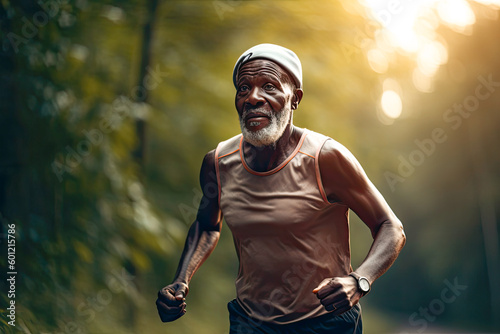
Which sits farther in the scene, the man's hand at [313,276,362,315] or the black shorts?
the black shorts

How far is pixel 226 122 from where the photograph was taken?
5.12 meters

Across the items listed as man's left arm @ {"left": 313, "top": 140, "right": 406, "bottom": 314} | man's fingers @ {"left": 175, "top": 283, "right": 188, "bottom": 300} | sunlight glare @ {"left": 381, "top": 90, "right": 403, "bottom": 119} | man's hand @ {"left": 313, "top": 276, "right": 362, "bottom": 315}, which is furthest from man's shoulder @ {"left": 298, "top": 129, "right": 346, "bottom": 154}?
sunlight glare @ {"left": 381, "top": 90, "right": 403, "bottom": 119}

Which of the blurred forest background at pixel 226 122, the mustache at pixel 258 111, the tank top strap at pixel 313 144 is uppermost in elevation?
the mustache at pixel 258 111

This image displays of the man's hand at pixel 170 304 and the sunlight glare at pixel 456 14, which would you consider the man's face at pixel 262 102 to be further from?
the sunlight glare at pixel 456 14

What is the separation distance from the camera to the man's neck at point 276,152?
9.34 feet

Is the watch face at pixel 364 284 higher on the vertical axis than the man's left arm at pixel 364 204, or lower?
lower

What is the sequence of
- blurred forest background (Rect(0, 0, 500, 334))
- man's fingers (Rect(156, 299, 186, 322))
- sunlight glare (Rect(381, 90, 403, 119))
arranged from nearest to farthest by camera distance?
man's fingers (Rect(156, 299, 186, 322)), blurred forest background (Rect(0, 0, 500, 334)), sunlight glare (Rect(381, 90, 403, 119))

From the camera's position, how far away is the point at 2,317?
434cm

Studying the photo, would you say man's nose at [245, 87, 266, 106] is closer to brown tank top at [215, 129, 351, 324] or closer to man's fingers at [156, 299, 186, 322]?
brown tank top at [215, 129, 351, 324]

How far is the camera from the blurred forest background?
15.8 ft

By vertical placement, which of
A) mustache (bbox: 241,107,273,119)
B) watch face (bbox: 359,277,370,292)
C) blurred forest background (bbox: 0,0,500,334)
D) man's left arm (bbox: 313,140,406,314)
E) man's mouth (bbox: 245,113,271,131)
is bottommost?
→ blurred forest background (bbox: 0,0,500,334)

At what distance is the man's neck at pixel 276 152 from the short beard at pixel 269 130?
0.05m

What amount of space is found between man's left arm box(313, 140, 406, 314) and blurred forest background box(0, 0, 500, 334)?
7.73 ft

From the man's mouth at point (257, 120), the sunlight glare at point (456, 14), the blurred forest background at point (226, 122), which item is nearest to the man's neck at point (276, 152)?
the man's mouth at point (257, 120)
